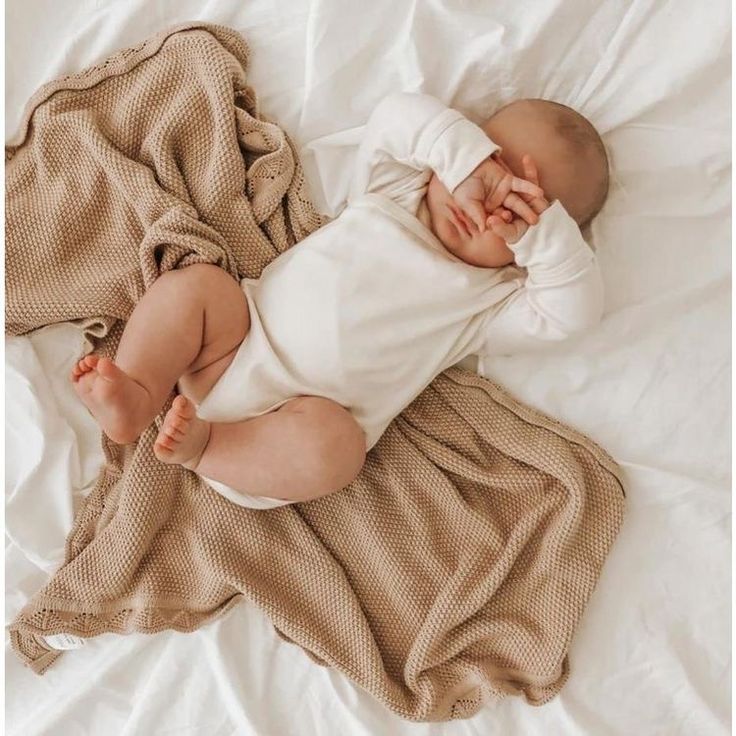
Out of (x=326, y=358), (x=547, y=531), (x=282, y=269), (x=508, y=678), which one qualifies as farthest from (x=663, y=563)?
(x=282, y=269)

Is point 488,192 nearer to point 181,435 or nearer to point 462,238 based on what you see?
point 462,238

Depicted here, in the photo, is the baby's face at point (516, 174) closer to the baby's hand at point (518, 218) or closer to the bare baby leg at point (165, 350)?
the baby's hand at point (518, 218)

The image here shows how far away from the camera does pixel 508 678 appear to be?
1.18m

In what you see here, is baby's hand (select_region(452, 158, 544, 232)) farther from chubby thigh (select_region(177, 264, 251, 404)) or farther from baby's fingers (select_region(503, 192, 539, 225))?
chubby thigh (select_region(177, 264, 251, 404))

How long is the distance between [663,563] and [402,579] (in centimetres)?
36

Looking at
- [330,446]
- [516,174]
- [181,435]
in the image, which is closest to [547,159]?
[516,174]

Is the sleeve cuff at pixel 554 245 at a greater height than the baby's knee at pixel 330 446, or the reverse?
the sleeve cuff at pixel 554 245

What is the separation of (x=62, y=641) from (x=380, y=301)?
2.05 feet

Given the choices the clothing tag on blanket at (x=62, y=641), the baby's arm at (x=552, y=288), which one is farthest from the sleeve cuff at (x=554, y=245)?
the clothing tag on blanket at (x=62, y=641)

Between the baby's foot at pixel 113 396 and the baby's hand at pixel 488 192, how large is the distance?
1.60ft

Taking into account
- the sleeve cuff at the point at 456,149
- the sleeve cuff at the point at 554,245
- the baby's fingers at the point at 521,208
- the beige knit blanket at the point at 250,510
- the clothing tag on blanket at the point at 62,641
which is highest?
the sleeve cuff at the point at 456,149

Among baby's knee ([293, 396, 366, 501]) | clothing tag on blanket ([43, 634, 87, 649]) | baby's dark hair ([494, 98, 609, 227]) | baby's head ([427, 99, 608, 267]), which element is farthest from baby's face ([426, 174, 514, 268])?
clothing tag on blanket ([43, 634, 87, 649])

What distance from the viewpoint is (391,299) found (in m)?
1.17

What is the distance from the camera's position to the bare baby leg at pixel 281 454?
1.10m
